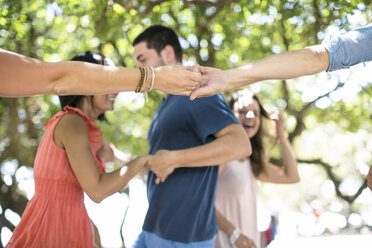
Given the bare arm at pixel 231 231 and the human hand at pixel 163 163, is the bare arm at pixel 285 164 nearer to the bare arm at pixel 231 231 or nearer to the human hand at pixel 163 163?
the bare arm at pixel 231 231

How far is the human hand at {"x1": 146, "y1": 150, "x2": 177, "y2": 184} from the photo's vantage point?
2848 millimetres

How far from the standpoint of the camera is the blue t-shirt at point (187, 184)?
9.64ft

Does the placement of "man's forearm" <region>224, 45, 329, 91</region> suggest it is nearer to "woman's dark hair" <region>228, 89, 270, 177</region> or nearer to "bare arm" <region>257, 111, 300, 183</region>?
"woman's dark hair" <region>228, 89, 270, 177</region>

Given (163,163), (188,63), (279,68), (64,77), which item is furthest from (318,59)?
(188,63)

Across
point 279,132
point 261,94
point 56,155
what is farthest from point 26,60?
point 261,94

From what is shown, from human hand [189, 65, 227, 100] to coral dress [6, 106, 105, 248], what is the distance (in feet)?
2.50

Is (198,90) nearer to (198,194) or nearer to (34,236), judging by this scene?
(198,194)

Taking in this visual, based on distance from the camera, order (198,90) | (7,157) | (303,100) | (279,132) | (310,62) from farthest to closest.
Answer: (303,100) → (7,157) → (279,132) → (198,90) → (310,62)

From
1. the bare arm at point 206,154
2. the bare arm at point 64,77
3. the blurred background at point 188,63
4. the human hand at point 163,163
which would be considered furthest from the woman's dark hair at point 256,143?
the bare arm at point 64,77

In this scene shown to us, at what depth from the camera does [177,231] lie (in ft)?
9.53

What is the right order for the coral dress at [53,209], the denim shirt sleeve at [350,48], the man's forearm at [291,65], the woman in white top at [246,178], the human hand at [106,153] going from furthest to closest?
1. the woman in white top at [246,178]
2. the human hand at [106,153]
3. the coral dress at [53,209]
4. the man's forearm at [291,65]
5. the denim shirt sleeve at [350,48]

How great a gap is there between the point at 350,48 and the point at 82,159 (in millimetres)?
1612

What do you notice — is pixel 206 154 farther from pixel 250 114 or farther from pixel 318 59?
pixel 250 114

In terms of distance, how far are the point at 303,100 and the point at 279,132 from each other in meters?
2.95
